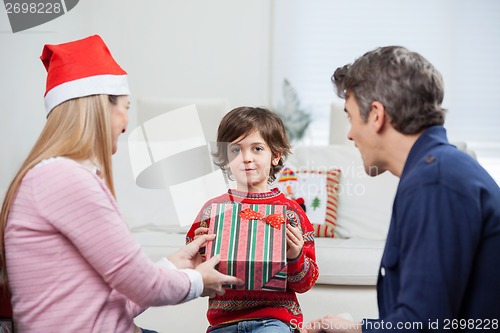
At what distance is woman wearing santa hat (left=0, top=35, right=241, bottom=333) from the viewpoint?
1183 mm

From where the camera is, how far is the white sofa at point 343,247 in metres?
2.37

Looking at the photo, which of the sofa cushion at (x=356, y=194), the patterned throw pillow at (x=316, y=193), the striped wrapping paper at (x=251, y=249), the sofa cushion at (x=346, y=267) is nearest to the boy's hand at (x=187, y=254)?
the striped wrapping paper at (x=251, y=249)

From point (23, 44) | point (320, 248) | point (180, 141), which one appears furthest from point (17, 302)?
point (23, 44)

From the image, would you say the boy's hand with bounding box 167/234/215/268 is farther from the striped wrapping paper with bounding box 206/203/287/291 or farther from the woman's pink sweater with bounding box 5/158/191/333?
the woman's pink sweater with bounding box 5/158/191/333

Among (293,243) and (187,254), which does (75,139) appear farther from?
(293,243)

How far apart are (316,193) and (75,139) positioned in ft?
6.30

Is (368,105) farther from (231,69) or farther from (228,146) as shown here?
(231,69)

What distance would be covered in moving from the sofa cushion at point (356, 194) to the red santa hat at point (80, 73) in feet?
6.16

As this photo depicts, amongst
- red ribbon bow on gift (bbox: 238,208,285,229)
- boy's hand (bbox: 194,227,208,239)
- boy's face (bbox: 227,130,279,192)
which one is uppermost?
boy's face (bbox: 227,130,279,192)

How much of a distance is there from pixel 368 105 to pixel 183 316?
1.35m

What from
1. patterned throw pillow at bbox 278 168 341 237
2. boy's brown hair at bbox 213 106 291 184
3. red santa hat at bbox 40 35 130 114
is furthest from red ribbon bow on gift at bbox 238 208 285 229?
patterned throw pillow at bbox 278 168 341 237

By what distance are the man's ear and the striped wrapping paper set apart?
1.31 ft

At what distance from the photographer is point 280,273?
1.50 metres

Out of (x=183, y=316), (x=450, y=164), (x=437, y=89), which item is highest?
(x=437, y=89)
